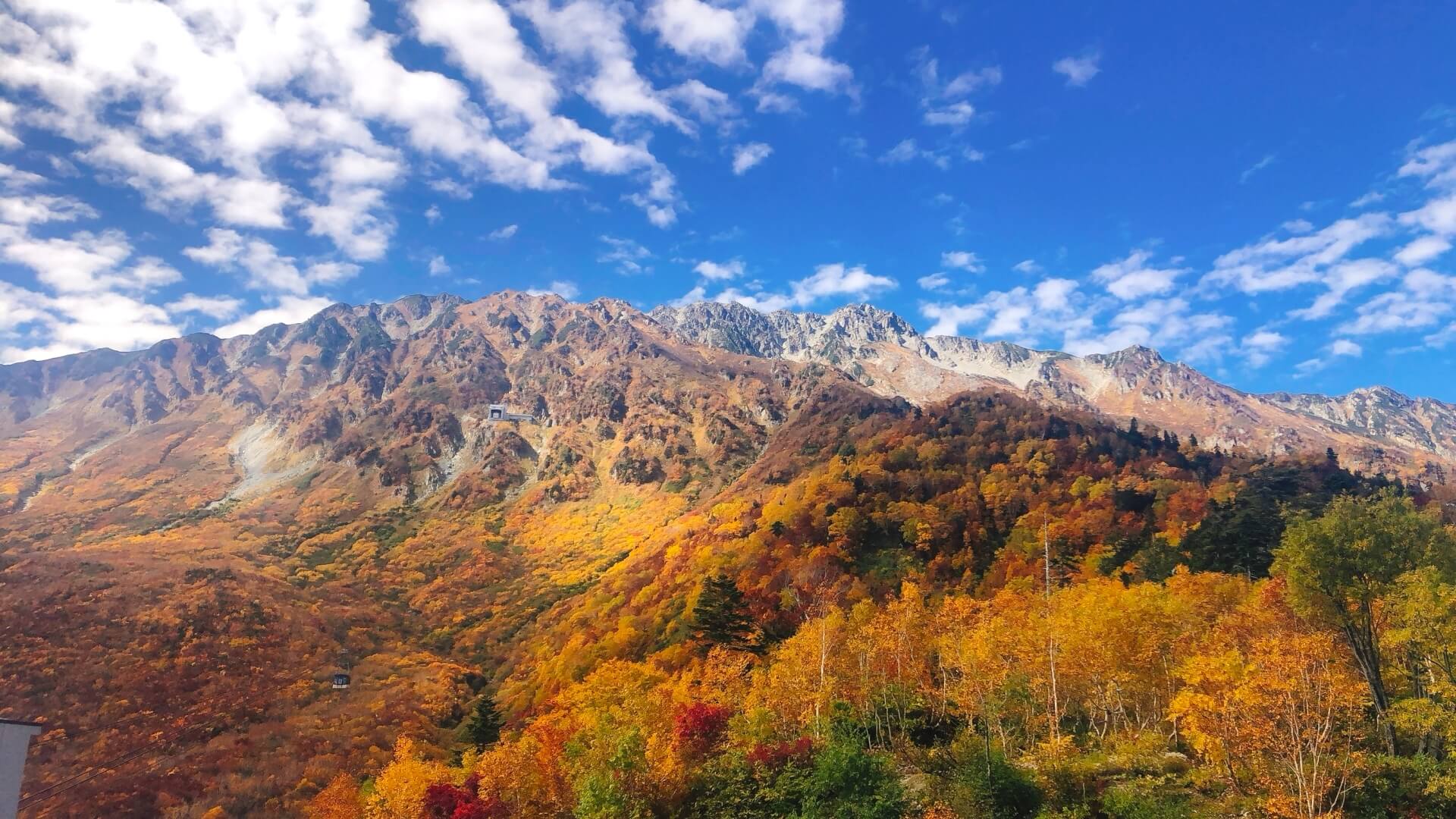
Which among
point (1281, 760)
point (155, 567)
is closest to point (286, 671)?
point (155, 567)

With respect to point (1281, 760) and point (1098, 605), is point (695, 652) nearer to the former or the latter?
point (1098, 605)

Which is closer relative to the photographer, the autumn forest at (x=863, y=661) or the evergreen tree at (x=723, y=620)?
the autumn forest at (x=863, y=661)

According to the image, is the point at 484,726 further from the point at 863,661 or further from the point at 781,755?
the point at 781,755

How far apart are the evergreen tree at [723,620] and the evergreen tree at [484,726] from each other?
107 ft

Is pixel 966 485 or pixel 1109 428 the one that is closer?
pixel 966 485

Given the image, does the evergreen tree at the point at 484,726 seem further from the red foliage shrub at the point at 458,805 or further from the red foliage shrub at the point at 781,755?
the red foliage shrub at the point at 781,755

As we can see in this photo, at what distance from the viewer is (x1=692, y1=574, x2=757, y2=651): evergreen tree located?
91162 mm

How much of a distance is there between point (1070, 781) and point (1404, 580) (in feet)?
78.0

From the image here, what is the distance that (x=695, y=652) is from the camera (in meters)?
97.2

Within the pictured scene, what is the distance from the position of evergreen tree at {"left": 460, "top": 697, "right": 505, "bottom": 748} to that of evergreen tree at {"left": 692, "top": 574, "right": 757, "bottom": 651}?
1290 inches

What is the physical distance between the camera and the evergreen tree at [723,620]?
91.2 metres

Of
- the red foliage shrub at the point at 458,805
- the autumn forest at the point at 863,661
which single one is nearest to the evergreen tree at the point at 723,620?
the autumn forest at the point at 863,661

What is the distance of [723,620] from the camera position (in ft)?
300

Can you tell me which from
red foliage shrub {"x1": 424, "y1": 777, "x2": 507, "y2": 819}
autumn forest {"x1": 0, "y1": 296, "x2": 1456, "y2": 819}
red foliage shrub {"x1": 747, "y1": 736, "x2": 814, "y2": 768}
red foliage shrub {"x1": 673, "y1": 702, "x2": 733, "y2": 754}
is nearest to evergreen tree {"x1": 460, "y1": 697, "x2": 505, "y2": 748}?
autumn forest {"x1": 0, "y1": 296, "x2": 1456, "y2": 819}
